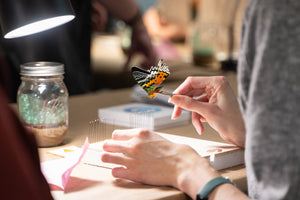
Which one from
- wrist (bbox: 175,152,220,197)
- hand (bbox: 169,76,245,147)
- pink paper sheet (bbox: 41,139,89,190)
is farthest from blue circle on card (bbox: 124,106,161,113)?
wrist (bbox: 175,152,220,197)

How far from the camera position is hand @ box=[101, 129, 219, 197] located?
1.06 m

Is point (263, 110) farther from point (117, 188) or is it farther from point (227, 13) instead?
point (227, 13)

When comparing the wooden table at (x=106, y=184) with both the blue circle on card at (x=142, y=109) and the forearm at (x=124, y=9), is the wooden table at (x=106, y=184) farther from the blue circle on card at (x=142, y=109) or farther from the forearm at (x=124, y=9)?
the forearm at (x=124, y=9)

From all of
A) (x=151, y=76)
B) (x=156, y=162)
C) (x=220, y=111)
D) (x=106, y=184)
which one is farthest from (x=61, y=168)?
(x=220, y=111)

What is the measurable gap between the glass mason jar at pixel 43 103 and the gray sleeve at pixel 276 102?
2.05 feet

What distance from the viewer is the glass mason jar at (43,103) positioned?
1.35 metres

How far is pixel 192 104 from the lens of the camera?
1291mm

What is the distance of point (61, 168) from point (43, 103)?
26 centimetres

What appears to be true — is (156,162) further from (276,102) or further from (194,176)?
(276,102)

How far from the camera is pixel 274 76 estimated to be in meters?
0.90

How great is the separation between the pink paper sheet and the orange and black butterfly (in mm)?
244

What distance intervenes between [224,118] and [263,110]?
0.40 m

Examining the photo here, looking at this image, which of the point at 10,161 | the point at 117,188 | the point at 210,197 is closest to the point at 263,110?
the point at 210,197

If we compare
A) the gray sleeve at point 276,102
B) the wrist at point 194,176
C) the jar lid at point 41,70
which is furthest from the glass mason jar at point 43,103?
the gray sleeve at point 276,102
